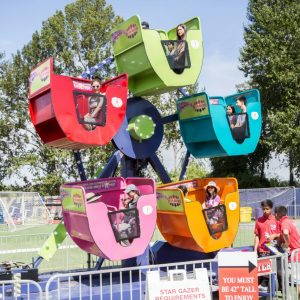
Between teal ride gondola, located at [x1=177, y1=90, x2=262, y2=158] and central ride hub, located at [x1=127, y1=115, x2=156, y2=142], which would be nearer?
central ride hub, located at [x1=127, y1=115, x2=156, y2=142]

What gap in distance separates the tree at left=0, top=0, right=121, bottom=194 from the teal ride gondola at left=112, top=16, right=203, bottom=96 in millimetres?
27424

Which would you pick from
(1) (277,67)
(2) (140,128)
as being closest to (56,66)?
(1) (277,67)

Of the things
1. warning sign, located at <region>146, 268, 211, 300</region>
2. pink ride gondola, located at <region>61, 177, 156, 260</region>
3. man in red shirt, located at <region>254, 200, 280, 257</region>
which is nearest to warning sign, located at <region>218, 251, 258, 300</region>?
warning sign, located at <region>146, 268, 211, 300</region>

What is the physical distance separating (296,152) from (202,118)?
2611 centimetres

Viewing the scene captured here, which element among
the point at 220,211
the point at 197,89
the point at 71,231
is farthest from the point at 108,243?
the point at 197,89

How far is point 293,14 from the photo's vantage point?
33.7 meters

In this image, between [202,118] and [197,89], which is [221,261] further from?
[197,89]

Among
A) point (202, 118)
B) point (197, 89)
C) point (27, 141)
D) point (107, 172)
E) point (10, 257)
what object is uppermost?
point (197, 89)

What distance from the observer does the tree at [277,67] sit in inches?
1283

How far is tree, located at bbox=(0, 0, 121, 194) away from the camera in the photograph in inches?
1427

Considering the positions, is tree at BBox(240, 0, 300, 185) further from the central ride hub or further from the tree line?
the central ride hub

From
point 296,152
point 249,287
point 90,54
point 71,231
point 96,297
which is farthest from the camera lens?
point 90,54

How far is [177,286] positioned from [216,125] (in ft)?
11.7

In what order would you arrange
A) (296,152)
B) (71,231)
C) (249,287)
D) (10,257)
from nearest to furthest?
(249,287), (71,231), (10,257), (296,152)
